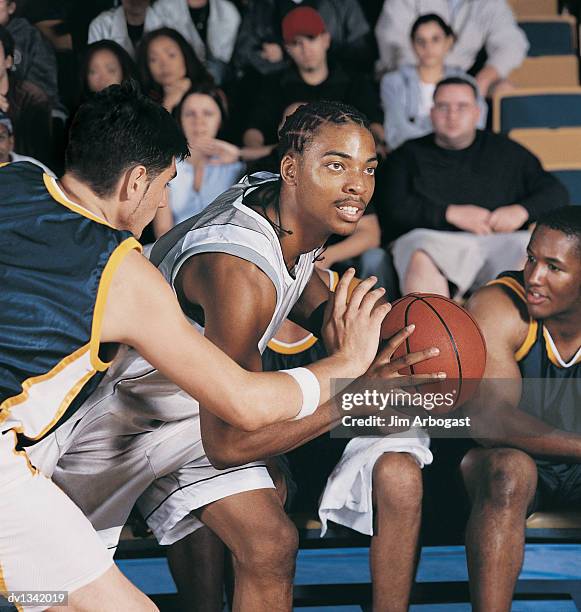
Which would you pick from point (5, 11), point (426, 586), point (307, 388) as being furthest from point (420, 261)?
point (5, 11)

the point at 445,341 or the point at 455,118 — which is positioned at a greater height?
the point at 455,118

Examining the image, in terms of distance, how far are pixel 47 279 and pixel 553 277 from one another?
1.64 metres

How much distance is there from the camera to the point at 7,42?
12.8ft

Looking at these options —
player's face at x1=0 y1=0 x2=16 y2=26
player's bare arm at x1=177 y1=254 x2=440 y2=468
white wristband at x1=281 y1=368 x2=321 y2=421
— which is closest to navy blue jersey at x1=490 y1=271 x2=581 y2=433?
player's bare arm at x1=177 y1=254 x2=440 y2=468

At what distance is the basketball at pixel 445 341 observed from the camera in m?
2.56

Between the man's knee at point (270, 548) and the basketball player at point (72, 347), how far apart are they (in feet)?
1.56

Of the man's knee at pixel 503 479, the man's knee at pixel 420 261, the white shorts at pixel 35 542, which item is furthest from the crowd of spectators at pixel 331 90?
the white shorts at pixel 35 542

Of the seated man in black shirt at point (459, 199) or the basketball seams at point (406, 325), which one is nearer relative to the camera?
the basketball seams at point (406, 325)

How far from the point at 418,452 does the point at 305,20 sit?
2.20 meters

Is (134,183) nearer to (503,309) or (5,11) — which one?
(503,309)

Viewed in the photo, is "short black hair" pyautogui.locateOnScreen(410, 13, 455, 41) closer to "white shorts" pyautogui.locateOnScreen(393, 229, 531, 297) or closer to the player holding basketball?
"white shorts" pyautogui.locateOnScreen(393, 229, 531, 297)

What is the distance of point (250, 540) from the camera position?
7.85 feet

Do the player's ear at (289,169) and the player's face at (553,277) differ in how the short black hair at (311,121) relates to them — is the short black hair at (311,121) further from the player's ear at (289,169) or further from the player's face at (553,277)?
the player's face at (553,277)

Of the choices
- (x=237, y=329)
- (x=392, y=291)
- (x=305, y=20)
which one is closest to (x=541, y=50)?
(x=305, y=20)
